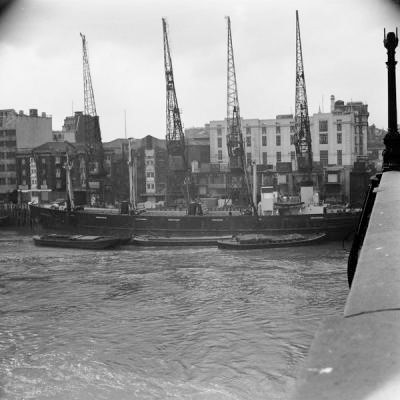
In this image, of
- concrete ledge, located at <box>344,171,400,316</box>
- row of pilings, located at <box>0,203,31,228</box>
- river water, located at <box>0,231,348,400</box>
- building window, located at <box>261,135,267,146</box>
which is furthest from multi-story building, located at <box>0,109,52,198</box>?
concrete ledge, located at <box>344,171,400,316</box>

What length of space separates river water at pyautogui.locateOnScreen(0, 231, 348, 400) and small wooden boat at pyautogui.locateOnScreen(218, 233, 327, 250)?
3.32 metres

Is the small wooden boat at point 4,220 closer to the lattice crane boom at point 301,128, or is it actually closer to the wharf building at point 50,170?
the wharf building at point 50,170

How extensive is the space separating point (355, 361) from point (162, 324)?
549 inches

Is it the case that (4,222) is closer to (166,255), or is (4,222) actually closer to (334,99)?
(166,255)

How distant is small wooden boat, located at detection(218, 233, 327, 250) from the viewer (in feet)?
97.3

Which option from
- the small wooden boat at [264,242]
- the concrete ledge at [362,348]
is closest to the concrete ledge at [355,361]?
the concrete ledge at [362,348]

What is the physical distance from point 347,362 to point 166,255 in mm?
27380

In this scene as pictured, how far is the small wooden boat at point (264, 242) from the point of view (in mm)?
29656

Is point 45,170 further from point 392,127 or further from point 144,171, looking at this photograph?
point 392,127

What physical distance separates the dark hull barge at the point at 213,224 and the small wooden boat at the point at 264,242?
2543 millimetres

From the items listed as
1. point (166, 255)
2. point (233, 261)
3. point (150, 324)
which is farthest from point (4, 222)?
point (150, 324)

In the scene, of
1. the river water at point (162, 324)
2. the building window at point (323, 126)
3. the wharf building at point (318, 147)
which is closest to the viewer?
the river water at point (162, 324)

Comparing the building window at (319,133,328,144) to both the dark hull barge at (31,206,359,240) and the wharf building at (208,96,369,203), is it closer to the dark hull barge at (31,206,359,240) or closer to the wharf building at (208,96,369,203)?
the wharf building at (208,96,369,203)

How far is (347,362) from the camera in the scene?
1.34 m
